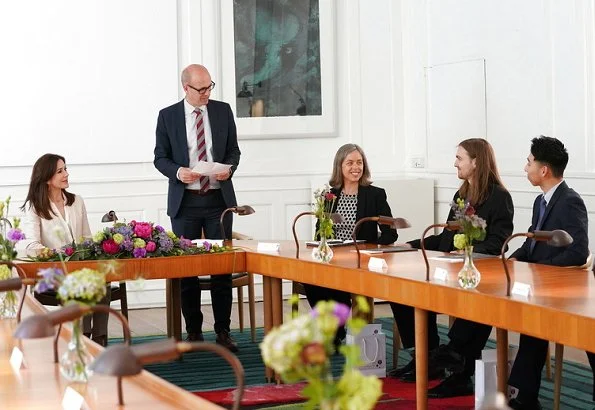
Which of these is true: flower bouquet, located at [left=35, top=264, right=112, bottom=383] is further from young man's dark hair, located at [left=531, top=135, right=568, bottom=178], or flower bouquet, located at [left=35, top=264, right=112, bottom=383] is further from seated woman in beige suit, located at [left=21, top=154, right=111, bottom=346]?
seated woman in beige suit, located at [left=21, top=154, right=111, bottom=346]

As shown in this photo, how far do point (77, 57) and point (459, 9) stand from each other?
3.14 m

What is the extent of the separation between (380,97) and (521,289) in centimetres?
593

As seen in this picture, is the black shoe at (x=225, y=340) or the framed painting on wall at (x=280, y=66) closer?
the black shoe at (x=225, y=340)

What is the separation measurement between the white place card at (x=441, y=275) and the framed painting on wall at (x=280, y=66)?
4.90 metres

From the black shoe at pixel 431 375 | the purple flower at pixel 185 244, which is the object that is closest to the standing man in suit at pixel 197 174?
the purple flower at pixel 185 244

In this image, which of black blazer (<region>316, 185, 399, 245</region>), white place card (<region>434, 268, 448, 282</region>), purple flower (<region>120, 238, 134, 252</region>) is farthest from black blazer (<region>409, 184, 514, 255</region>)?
purple flower (<region>120, 238, 134, 252</region>)

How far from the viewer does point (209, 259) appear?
6.66 metres

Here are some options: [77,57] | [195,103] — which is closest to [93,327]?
[195,103]

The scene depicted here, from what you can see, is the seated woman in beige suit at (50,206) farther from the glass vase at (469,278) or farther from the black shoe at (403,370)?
the glass vase at (469,278)

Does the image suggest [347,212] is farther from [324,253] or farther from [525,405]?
[525,405]

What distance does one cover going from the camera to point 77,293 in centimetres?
321

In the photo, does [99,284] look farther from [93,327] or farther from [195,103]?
[195,103]

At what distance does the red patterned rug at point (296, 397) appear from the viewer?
19.4 ft

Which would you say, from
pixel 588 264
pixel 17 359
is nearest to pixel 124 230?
pixel 588 264
